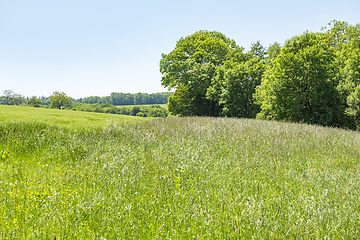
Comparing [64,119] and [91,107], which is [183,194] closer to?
[64,119]

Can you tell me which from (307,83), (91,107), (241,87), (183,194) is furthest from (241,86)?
(91,107)

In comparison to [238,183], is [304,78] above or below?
above

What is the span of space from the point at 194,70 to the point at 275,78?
15.0 m

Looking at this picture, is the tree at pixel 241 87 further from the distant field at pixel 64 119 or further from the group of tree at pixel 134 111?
the group of tree at pixel 134 111

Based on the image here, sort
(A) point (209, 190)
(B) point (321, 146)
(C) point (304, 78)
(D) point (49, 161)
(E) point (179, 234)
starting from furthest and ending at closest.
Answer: (C) point (304, 78)
(B) point (321, 146)
(D) point (49, 161)
(A) point (209, 190)
(E) point (179, 234)

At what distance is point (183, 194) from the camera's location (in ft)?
11.1

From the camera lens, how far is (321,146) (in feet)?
23.1

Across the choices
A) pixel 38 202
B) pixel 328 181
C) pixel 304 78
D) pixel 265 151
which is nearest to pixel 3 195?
pixel 38 202

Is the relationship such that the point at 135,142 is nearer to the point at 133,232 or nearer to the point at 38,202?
the point at 38,202

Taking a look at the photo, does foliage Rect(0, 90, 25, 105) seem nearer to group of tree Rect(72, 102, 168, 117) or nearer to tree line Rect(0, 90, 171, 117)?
tree line Rect(0, 90, 171, 117)

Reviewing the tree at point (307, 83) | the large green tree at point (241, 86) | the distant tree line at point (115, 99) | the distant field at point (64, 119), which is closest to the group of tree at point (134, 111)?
the distant tree line at point (115, 99)

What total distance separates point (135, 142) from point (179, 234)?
18.2 feet

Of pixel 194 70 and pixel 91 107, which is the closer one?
pixel 194 70

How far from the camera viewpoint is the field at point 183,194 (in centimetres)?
252
